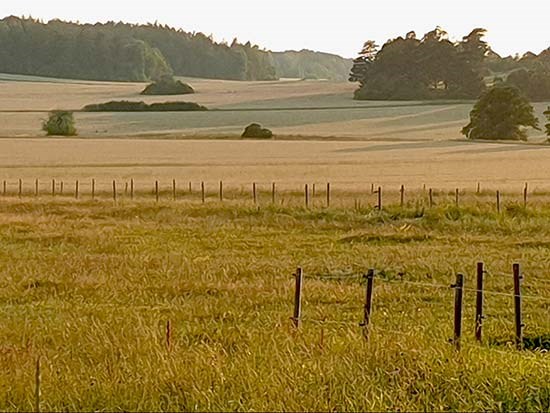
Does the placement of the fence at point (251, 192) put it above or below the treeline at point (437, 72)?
below

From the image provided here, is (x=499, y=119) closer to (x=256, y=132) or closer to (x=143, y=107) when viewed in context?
(x=256, y=132)

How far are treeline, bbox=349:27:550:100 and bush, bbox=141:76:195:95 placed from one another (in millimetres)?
26801

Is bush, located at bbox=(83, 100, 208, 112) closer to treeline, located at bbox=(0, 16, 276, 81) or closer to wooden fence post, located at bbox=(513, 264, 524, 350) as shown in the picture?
treeline, located at bbox=(0, 16, 276, 81)

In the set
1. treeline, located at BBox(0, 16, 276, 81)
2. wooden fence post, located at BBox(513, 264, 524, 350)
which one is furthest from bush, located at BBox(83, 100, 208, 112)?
wooden fence post, located at BBox(513, 264, 524, 350)

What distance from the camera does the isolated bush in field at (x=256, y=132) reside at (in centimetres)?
8425

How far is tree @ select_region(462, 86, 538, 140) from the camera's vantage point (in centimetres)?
8700

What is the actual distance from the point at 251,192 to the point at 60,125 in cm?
4940

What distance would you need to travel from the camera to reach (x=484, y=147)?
74875mm

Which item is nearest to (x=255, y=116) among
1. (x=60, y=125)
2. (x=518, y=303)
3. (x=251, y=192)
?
(x=60, y=125)

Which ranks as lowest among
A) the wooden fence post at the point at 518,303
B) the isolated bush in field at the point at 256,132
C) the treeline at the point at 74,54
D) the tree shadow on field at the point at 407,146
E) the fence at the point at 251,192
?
the fence at the point at 251,192

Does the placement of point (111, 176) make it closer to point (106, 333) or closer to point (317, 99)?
point (106, 333)

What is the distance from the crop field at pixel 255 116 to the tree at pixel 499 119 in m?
2.39

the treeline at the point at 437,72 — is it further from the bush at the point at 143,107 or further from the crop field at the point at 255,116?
the bush at the point at 143,107

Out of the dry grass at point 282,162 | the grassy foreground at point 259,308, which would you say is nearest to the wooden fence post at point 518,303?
the grassy foreground at point 259,308
